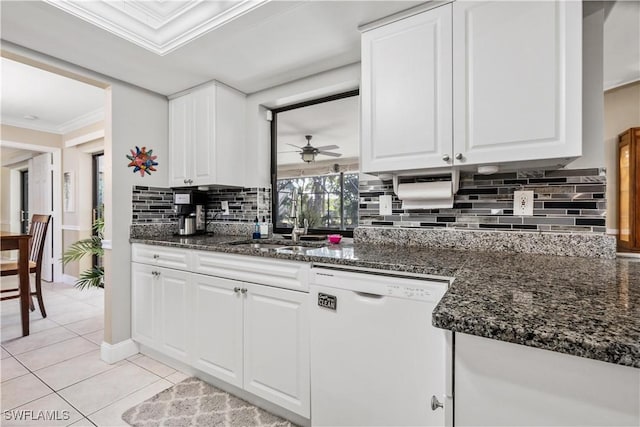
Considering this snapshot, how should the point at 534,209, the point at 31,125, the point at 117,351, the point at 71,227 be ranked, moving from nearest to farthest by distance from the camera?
the point at 534,209 → the point at 117,351 → the point at 31,125 → the point at 71,227

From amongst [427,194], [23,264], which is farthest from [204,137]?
[23,264]

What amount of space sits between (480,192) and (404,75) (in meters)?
0.77

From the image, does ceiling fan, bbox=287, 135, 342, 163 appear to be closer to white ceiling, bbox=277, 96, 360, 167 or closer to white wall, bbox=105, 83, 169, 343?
white ceiling, bbox=277, 96, 360, 167

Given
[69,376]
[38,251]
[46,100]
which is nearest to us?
[69,376]

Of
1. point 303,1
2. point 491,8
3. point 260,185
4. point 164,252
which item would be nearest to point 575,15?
point 491,8

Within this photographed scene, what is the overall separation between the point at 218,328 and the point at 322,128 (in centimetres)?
164

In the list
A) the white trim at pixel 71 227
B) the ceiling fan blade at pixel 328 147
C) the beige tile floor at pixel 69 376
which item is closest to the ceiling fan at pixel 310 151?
the ceiling fan blade at pixel 328 147

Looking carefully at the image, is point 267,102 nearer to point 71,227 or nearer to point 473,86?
point 473,86

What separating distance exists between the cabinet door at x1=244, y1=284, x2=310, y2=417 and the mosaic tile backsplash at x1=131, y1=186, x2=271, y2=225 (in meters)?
1.06

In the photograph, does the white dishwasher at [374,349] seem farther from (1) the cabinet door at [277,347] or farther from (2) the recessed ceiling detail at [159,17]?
(2) the recessed ceiling detail at [159,17]

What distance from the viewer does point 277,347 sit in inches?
67.4

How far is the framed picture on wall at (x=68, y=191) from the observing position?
4715mm

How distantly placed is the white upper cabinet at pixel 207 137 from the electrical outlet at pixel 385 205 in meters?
1.29

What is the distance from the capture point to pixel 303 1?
5.18 feet
